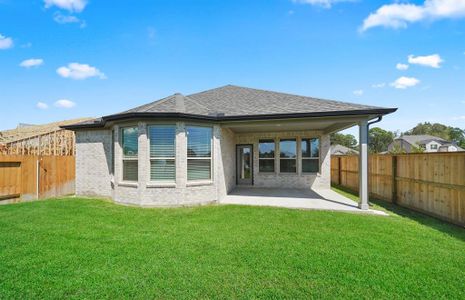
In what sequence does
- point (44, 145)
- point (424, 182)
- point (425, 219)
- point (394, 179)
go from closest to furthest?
point (425, 219) < point (424, 182) < point (394, 179) < point (44, 145)

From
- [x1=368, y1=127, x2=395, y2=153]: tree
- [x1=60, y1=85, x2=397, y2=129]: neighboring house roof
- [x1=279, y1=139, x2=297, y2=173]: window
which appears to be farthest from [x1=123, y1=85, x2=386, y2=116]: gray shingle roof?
[x1=368, y1=127, x2=395, y2=153]: tree

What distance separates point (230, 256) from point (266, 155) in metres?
8.65

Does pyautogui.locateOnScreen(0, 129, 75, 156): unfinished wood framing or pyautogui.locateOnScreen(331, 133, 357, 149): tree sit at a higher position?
pyautogui.locateOnScreen(331, 133, 357, 149): tree

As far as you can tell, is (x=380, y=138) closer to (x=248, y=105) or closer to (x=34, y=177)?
(x=248, y=105)

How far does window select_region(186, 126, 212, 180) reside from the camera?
7879 millimetres

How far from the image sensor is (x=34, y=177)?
30.3 ft

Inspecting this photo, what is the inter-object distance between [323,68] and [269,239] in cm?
923

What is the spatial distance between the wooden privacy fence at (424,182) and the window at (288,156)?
11.6 feet

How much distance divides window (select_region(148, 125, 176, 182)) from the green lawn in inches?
69.4

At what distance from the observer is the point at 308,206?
7.51 meters

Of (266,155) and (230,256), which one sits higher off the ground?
(266,155)

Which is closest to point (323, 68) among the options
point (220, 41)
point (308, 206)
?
point (220, 41)

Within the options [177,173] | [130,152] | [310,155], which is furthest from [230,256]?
[310,155]

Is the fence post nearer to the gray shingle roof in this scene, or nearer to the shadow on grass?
the shadow on grass
